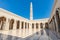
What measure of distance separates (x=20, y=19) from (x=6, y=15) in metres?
4.16

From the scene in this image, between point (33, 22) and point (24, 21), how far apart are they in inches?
121

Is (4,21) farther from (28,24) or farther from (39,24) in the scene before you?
(39,24)

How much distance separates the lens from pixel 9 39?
4242mm

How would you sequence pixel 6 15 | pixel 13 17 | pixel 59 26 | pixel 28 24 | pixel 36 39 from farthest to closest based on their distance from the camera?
pixel 28 24
pixel 13 17
pixel 6 15
pixel 59 26
pixel 36 39

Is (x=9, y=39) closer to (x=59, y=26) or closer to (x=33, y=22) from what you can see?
(x=59, y=26)

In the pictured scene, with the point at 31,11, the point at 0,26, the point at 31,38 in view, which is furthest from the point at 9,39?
the point at 31,11

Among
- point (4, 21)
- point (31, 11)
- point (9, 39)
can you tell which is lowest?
point (9, 39)

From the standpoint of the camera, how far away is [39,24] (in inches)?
981

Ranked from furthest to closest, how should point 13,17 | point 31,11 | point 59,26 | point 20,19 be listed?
point 31,11
point 20,19
point 13,17
point 59,26

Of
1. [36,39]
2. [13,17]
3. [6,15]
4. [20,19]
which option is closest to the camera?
[36,39]

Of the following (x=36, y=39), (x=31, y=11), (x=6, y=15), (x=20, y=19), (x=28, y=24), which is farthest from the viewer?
(x=31, y=11)

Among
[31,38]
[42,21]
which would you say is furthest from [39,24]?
[31,38]

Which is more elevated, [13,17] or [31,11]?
[31,11]

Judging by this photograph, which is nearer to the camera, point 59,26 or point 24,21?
point 59,26
